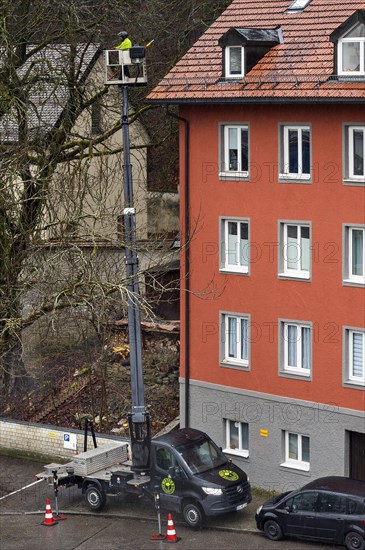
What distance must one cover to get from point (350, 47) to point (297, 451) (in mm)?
10634

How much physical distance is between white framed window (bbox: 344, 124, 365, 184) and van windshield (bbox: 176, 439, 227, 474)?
25.2 feet

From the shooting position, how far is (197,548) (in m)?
28.8

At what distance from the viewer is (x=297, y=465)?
106 ft

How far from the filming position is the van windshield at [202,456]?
30.5 meters

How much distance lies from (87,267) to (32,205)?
5.76 m

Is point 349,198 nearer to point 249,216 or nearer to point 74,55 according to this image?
point 249,216

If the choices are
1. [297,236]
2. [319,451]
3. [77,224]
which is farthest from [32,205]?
[319,451]

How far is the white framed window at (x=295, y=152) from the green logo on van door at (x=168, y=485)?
27.4 feet

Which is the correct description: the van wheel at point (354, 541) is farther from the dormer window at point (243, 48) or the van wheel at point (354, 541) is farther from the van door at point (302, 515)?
the dormer window at point (243, 48)

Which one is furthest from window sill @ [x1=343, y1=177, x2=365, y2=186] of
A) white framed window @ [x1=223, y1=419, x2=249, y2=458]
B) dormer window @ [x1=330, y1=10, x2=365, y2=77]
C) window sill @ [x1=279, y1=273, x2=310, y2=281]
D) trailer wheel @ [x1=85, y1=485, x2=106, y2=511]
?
trailer wheel @ [x1=85, y1=485, x2=106, y2=511]

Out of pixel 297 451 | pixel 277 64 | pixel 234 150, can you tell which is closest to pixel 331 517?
pixel 297 451

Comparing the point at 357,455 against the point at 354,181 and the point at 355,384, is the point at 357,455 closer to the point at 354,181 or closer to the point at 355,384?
the point at 355,384

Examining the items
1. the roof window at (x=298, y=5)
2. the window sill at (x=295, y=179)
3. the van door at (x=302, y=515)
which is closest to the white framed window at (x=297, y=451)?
the van door at (x=302, y=515)

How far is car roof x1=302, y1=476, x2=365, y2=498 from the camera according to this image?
2836 centimetres
